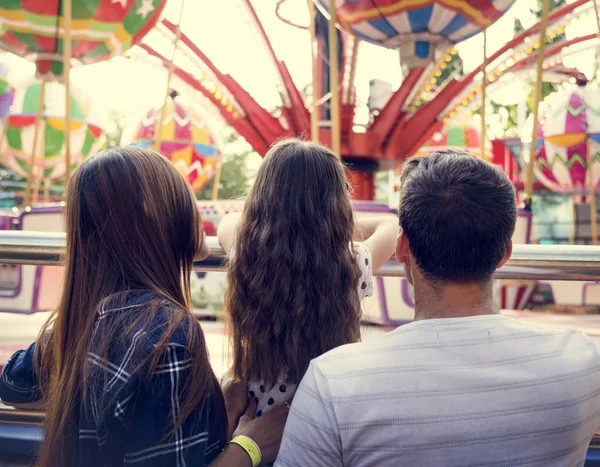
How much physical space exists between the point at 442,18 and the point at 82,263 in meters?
2.78

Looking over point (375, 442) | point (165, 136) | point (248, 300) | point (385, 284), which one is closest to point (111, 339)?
point (248, 300)

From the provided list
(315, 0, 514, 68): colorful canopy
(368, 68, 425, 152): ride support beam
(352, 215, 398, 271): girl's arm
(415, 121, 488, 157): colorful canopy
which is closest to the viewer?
(352, 215, 398, 271): girl's arm

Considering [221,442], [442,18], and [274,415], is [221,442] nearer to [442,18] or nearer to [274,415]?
[274,415]

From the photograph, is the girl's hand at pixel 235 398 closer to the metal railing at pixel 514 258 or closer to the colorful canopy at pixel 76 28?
the metal railing at pixel 514 258

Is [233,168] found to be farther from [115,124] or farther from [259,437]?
[259,437]

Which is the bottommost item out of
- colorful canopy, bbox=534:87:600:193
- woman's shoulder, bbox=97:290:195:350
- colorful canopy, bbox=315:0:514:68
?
woman's shoulder, bbox=97:290:195:350

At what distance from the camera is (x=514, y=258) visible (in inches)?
55.9

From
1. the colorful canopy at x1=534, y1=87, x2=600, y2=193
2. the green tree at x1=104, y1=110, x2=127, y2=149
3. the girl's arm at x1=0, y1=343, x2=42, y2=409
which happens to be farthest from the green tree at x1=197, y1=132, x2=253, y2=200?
the girl's arm at x1=0, y1=343, x2=42, y2=409

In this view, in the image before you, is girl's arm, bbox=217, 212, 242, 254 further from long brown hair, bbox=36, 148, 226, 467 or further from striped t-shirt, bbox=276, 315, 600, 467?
striped t-shirt, bbox=276, 315, 600, 467

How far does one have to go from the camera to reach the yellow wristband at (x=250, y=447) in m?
1.16

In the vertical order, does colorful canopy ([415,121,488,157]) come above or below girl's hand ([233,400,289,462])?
above

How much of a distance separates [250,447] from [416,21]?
→ 2793 mm

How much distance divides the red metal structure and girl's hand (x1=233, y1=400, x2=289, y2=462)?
401 centimetres

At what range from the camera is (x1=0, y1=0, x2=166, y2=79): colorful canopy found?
3.32 metres
